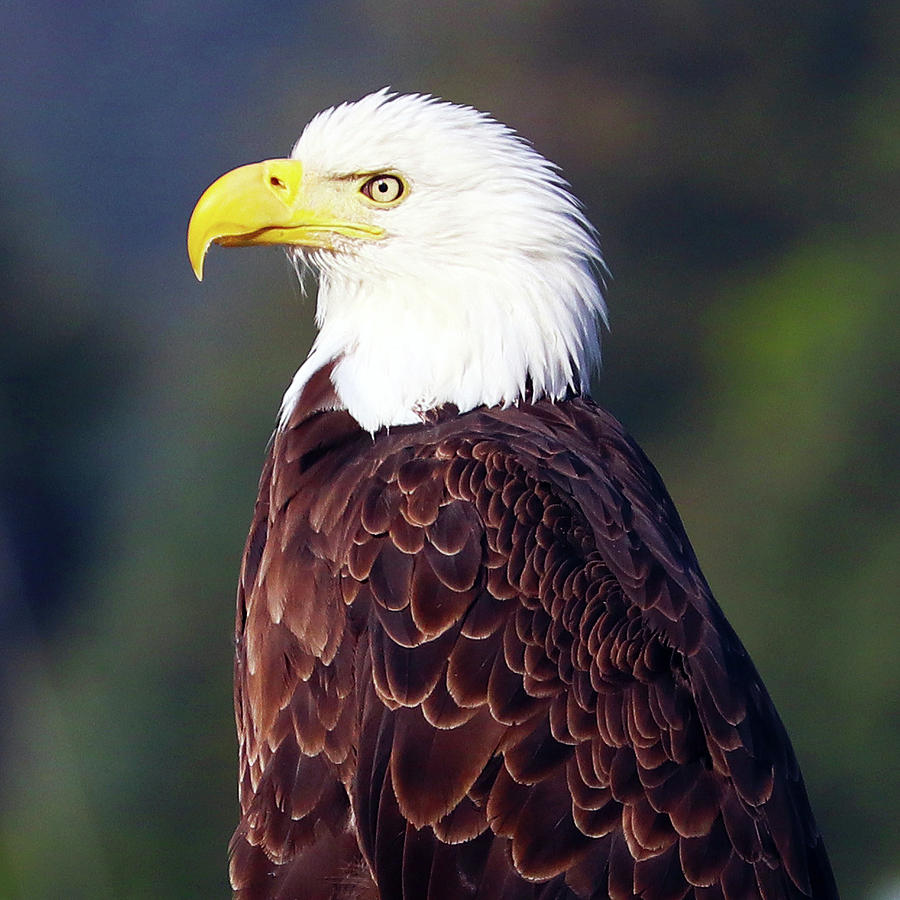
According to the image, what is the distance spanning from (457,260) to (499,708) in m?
0.77

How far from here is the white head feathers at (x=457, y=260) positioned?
2.29 meters

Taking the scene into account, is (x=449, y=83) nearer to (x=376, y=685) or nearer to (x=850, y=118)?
(x=850, y=118)

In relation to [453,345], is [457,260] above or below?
above

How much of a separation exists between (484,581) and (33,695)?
7.57 m

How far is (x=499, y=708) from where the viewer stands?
1.91 metres

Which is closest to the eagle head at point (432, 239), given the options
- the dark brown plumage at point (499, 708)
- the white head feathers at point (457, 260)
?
the white head feathers at point (457, 260)

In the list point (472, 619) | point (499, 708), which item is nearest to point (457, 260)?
point (472, 619)

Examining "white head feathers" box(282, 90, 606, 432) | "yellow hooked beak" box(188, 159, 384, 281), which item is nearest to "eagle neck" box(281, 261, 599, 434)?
"white head feathers" box(282, 90, 606, 432)

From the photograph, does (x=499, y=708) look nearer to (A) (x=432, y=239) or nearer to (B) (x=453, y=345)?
(B) (x=453, y=345)

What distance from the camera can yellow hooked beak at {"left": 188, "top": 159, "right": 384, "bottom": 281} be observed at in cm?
232

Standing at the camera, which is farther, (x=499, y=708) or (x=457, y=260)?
(x=457, y=260)

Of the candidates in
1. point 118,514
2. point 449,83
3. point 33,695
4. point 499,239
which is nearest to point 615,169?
point 449,83

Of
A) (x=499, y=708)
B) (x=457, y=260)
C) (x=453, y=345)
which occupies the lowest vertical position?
(x=499, y=708)

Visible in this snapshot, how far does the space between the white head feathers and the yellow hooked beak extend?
0.03 metres
